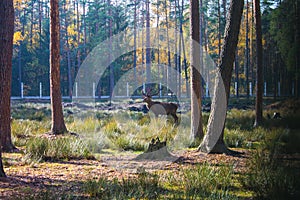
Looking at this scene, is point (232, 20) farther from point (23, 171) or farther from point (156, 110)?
point (156, 110)

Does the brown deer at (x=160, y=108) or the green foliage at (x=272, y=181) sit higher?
the brown deer at (x=160, y=108)

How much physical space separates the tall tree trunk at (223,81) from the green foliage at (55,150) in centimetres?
283

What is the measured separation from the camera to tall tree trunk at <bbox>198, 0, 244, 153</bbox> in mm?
8258

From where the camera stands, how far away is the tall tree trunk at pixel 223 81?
826cm

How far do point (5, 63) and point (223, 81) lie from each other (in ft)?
16.0

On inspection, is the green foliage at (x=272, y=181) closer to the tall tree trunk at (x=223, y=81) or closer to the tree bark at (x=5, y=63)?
the tall tree trunk at (x=223, y=81)

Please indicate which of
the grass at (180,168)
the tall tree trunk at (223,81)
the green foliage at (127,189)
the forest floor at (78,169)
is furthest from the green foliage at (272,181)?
the tall tree trunk at (223,81)

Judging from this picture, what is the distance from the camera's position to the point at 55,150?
775 centimetres

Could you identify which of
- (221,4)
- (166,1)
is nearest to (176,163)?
(221,4)

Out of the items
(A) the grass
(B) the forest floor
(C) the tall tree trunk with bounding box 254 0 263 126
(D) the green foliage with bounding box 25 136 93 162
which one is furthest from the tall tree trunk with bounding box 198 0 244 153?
(C) the tall tree trunk with bounding box 254 0 263 126

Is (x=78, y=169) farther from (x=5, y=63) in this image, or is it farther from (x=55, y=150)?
(x=5, y=63)

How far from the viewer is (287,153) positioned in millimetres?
8406

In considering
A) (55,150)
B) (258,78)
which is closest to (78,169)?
(55,150)

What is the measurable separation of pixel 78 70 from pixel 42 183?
34617 millimetres
